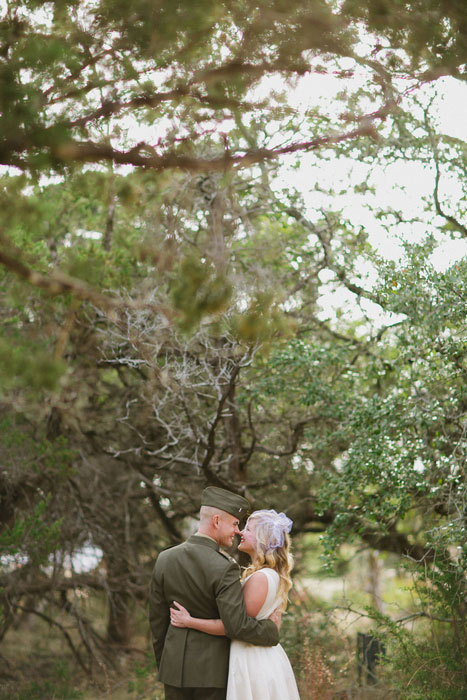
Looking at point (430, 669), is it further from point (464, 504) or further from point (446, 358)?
point (446, 358)

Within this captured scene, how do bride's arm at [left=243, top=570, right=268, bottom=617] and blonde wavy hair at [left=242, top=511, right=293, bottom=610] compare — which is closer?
bride's arm at [left=243, top=570, right=268, bottom=617]

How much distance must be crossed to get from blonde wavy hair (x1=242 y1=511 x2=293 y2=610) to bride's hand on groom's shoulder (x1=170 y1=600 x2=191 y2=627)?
43 centimetres

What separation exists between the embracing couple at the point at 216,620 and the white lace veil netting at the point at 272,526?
26 mm

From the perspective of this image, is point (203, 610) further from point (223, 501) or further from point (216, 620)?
point (223, 501)

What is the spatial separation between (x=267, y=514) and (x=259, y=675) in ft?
2.74

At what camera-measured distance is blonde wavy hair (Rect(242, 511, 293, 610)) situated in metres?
3.99

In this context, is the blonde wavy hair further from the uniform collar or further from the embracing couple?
the uniform collar

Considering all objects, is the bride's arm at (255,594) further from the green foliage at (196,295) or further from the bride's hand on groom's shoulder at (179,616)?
the green foliage at (196,295)

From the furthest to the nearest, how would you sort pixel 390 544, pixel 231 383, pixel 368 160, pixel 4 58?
pixel 390 544 → pixel 368 160 → pixel 231 383 → pixel 4 58

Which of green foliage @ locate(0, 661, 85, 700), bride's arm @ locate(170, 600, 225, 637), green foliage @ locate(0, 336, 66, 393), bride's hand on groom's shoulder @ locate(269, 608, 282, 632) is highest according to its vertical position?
green foliage @ locate(0, 336, 66, 393)

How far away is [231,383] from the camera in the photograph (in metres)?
6.80

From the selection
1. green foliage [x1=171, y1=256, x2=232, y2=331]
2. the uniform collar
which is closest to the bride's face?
the uniform collar

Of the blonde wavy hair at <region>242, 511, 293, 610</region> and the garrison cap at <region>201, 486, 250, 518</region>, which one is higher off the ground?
the garrison cap at <region>201, 486, 250, 518</region>

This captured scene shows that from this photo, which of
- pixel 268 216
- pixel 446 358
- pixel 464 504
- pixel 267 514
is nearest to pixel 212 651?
pixel 267 514
